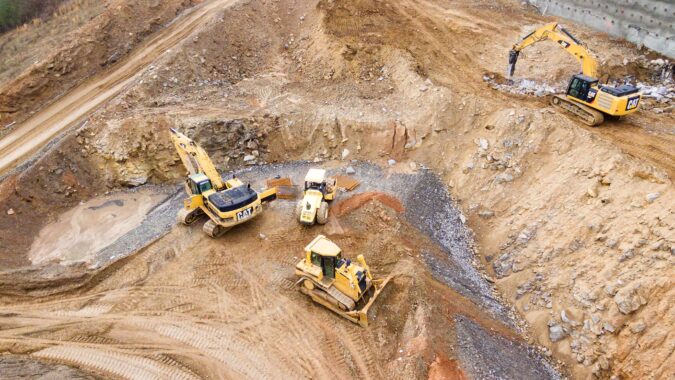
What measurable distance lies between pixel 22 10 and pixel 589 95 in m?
34.3

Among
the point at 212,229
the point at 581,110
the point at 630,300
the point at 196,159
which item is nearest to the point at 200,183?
the point at 196,159

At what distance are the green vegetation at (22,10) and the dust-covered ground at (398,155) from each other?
773cm

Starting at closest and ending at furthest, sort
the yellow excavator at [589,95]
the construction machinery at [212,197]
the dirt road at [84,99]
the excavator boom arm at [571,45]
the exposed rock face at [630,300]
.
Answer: the exposed rock face at [630,300] → the construction machinery at [212,197] → the yellow excavator at [589,95] → the excavator boom arm at [571,45] → the dirt road at [84,99]

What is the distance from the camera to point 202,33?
21.3m

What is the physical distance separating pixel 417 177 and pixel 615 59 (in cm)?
1082

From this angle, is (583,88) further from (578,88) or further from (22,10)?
(22,10)

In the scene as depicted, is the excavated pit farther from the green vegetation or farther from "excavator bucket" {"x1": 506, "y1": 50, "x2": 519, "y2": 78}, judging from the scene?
the green vegetation

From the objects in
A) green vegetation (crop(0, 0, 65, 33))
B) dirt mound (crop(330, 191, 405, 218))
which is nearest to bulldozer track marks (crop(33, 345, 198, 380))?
dirt mound (crop(330, 191, 405, 218))

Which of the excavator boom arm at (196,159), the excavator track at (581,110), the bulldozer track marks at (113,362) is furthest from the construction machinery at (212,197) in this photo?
the excavator track at (581,110)

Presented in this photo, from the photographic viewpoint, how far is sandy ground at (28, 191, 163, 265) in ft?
47.6

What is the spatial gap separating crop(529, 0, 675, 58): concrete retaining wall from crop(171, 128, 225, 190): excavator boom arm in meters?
19.2

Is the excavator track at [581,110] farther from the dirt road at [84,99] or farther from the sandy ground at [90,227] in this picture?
the dirt road at [84,99]

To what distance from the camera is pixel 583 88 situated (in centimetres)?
1599

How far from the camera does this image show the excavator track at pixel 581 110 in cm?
1565
